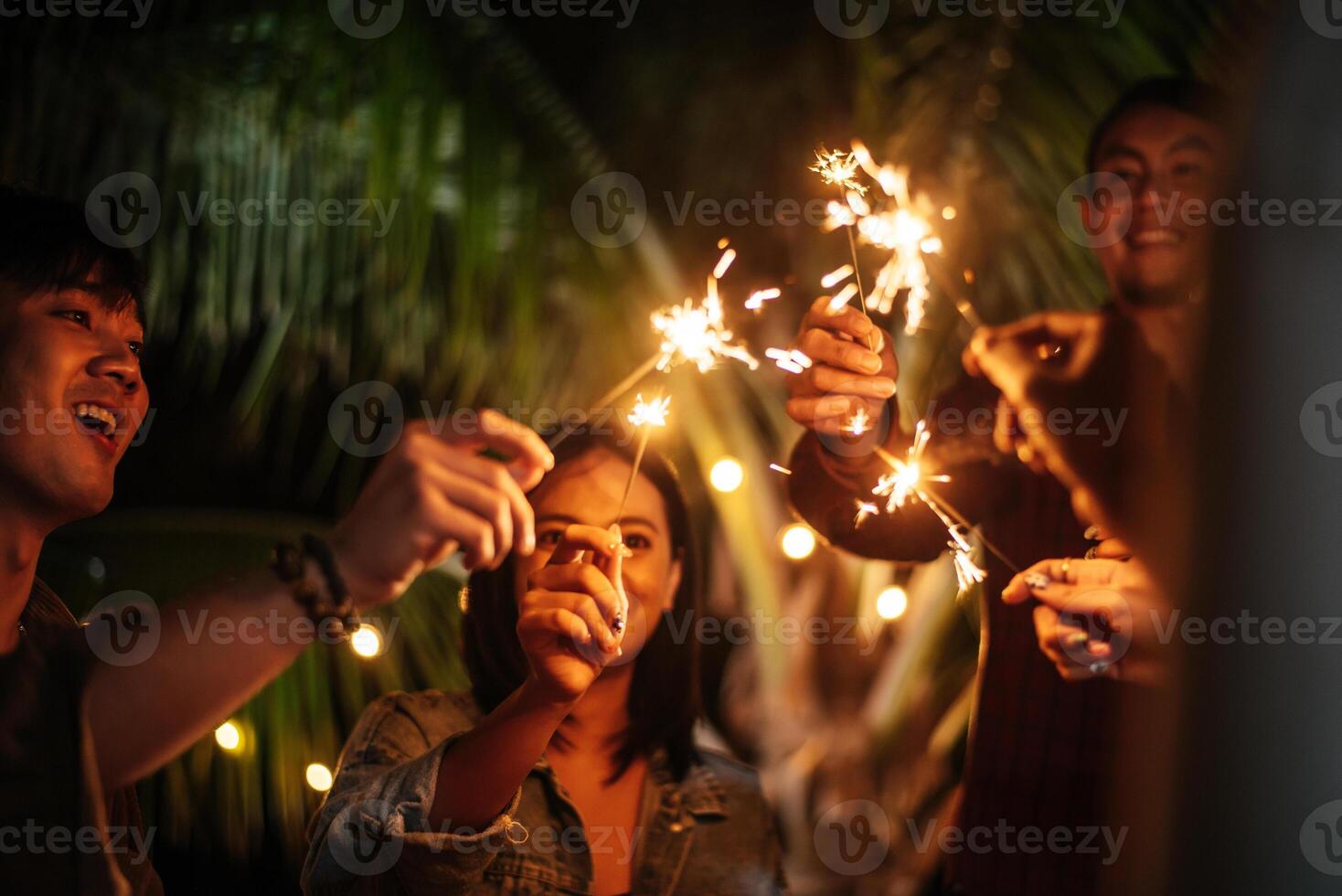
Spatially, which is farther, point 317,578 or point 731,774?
point 731,774

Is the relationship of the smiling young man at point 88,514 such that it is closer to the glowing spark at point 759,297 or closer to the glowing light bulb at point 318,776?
the glowing light bulb at point 318,776

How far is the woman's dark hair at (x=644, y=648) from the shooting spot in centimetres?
162

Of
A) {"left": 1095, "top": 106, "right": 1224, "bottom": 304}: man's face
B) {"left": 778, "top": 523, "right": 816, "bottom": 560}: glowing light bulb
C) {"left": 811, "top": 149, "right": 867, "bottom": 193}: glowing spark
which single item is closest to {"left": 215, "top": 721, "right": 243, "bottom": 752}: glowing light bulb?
{"left": 778, "top": 523, "right": 816, "bottom": 560}: glowing light bulb

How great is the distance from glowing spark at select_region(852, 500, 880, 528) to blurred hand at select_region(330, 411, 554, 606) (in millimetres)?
540

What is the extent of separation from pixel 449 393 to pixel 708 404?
42 cm

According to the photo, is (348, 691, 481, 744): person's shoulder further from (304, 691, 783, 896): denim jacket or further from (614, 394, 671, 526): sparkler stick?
(614, 394, 671, 526): sparkler stick

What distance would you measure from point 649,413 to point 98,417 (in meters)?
0.72

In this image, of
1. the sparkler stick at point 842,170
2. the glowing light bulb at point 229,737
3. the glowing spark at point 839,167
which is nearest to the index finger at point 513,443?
the sparkler stick at point 842,170

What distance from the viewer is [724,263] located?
175 centimetres

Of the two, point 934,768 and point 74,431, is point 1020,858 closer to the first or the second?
point 934,768

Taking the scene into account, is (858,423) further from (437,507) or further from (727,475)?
(437,507)

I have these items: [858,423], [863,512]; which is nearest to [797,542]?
[863,512]

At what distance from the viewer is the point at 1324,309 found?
119cm

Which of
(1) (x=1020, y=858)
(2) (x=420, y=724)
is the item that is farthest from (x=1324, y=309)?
(2) (x=420, y=724)
